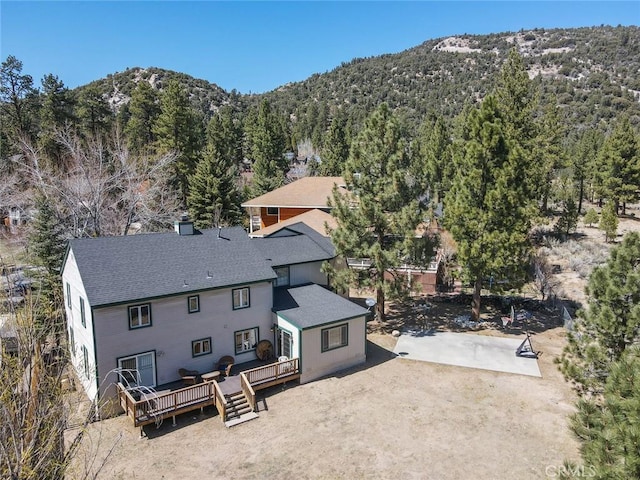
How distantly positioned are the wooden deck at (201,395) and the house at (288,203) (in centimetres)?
1964

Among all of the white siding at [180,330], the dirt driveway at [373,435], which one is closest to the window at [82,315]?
the white siding at [180,330]

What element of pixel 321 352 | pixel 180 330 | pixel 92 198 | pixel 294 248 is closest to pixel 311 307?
pixel 321 352

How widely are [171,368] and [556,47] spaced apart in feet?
772

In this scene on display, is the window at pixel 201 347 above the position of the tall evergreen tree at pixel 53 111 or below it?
below

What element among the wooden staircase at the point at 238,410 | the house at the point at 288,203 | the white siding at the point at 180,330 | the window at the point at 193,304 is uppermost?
the house at the point at 288,203

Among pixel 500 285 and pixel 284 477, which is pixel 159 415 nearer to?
pixel 284 477

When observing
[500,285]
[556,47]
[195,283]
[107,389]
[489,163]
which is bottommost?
[107,389]

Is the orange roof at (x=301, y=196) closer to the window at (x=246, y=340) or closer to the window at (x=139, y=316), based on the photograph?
the window at (x=246, y=340)

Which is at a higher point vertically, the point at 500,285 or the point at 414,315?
the point at 500,285

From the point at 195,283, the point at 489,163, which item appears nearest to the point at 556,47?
the point at 489,163

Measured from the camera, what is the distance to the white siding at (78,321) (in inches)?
572

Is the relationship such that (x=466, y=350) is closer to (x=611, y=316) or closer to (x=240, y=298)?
(x=611, y=316)

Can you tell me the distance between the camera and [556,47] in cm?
Result: 19650

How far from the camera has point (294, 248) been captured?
22.2 metres
